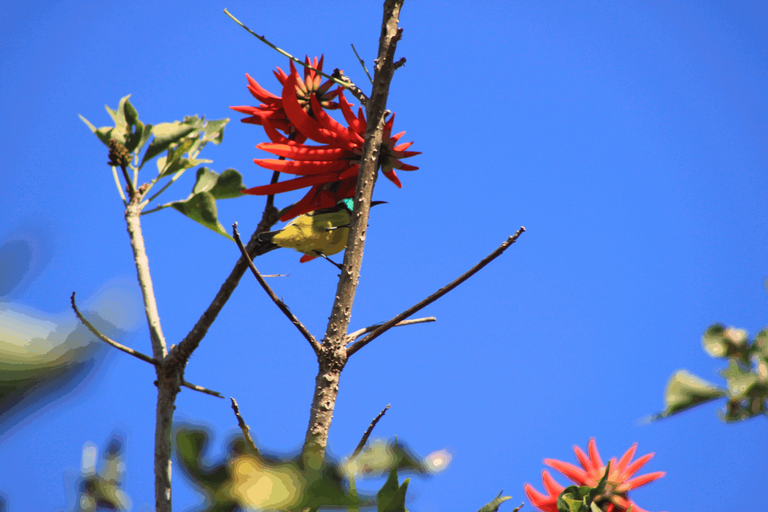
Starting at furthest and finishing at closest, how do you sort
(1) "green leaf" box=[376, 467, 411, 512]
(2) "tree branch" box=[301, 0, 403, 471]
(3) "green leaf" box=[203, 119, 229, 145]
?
(3) "green leaf" box=[203, 119, 229, 145] < (2) "tree branch" box=[301, 0, 403, 471] < (1) "green leaf" box=[376, 467, 411, 512]

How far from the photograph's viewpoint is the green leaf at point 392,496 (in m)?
0.83

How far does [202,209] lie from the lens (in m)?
1.79

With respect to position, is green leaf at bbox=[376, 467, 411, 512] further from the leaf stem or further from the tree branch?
the leaf stem

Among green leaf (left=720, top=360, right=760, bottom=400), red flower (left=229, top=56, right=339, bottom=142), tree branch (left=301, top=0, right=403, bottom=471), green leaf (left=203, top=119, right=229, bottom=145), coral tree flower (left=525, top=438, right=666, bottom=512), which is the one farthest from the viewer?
green leaf (left=203, top=119, right=229, bottom=145)

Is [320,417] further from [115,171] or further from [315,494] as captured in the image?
[115,171]

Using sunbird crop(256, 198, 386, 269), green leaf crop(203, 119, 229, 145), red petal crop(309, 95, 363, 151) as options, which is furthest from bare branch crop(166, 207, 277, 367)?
green leaf crop(203, 119, 229, 145)

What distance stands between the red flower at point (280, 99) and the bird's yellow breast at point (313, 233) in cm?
25

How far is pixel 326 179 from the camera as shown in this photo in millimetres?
1560

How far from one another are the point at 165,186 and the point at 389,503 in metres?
1.38

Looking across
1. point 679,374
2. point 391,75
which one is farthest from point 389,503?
point 391,75

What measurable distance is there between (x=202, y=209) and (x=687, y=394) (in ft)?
4.78

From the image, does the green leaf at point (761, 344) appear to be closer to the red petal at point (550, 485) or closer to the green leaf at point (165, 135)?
the red petal at point (550, 485)

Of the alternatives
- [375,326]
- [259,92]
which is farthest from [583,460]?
[259,92]

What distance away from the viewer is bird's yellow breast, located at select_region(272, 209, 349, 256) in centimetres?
166
